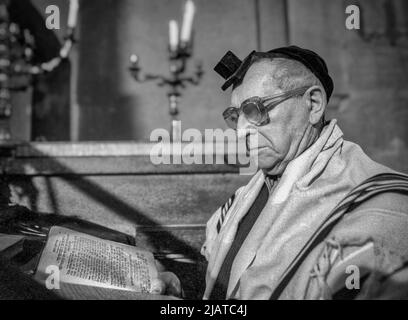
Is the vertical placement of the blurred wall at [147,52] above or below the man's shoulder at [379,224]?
above

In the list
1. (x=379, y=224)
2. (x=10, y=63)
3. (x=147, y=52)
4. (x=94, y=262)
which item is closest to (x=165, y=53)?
(x=147, y=52)

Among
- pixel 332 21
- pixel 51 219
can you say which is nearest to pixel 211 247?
pixel 51 219

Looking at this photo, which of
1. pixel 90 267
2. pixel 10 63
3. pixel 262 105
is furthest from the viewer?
pixel 10 63

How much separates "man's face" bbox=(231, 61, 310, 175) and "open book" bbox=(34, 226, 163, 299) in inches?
29.6

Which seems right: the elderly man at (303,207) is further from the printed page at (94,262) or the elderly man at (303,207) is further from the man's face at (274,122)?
the printed page at (94,262)

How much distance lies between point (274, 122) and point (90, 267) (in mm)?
1003

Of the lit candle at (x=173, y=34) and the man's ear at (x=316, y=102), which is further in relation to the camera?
the lit candle at (x=173, y=34)

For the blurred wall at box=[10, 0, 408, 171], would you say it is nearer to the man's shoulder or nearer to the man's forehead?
the man's forehead

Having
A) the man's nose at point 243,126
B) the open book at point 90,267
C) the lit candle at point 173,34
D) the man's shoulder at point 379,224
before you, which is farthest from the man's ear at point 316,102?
the lit candle at point 173,34

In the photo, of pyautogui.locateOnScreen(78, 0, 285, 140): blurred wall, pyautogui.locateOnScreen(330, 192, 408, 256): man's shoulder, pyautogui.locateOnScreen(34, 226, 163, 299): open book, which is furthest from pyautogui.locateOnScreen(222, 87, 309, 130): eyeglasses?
pyautogui.locateOnScreen(78, 0, 285, 140): blurred wall

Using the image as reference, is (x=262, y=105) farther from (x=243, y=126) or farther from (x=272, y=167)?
(x=272, y=167)

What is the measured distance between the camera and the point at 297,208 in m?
1.46

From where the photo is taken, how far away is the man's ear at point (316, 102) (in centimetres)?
167
